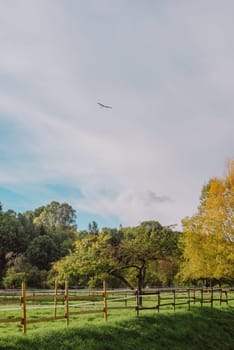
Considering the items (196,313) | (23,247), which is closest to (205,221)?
(196,313)

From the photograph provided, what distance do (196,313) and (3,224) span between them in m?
46.2

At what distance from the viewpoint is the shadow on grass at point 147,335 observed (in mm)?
13234

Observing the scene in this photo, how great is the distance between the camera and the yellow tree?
96.8 ft

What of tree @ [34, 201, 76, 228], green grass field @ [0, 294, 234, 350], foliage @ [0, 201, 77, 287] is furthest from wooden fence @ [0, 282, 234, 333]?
tree @ [34, 201, 76, 228]

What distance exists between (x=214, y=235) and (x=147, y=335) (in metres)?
14.4

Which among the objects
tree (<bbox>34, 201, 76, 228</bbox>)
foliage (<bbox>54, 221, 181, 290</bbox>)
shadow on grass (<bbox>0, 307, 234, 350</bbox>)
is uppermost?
tree (<bbox>34, 201, 76, 228</bbox>)

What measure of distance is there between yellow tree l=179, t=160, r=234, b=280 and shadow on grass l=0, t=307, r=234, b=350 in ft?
18.3

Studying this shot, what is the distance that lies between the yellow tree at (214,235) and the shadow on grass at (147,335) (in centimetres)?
557

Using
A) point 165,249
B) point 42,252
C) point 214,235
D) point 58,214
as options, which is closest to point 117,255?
point 165,249

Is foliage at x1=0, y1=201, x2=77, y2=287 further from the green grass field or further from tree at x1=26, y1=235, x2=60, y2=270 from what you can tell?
the green grass field

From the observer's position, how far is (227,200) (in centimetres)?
2998

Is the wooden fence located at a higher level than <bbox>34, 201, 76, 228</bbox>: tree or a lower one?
lower

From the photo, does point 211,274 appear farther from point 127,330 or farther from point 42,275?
point 42,275

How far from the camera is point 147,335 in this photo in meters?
17.0
